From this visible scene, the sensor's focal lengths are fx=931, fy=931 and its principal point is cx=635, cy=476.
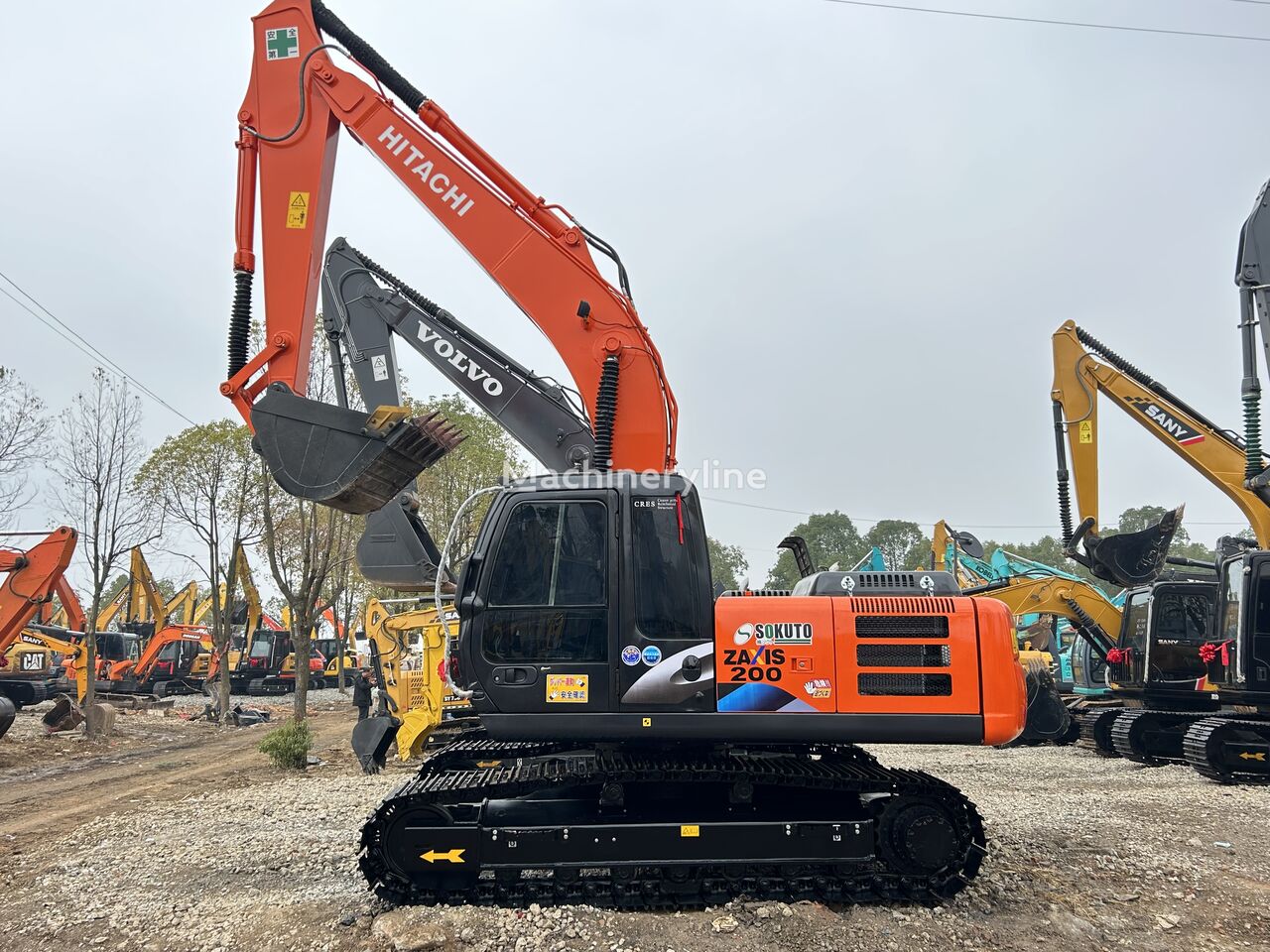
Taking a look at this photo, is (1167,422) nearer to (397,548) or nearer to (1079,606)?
(1079,606)

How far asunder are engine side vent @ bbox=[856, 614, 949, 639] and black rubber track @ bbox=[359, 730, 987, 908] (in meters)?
1.03

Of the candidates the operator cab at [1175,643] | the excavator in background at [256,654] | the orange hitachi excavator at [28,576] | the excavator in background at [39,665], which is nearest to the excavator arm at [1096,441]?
the operator cab at [1175,643]

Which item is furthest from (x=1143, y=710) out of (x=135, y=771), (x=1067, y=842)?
(x=135, y=771)

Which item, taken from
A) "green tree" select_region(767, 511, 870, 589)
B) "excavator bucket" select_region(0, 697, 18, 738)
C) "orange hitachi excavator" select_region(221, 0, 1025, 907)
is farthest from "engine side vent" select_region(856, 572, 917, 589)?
"green tree" select_region(767, 511, 870, 589)

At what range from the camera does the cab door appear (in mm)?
5961

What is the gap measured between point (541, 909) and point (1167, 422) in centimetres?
1515

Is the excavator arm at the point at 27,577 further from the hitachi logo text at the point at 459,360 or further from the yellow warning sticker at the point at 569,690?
the yellow warning sticker at the point at 569,690

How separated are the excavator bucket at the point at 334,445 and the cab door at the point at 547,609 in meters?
1.33

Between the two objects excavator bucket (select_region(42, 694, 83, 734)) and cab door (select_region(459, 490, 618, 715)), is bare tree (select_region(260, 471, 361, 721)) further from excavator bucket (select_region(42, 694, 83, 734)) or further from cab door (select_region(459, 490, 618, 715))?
cab door (select_region(459, 490, 618, 715))

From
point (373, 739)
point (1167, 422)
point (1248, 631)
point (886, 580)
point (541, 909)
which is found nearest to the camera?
point (541, 909)

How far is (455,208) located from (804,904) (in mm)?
5890

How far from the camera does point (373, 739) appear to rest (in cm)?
1206

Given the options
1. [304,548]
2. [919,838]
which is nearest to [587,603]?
[919,838]

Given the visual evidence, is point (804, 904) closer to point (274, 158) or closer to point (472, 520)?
point (274, 158)
